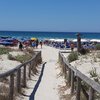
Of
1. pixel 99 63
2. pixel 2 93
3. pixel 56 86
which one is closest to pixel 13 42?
pixel 99 63

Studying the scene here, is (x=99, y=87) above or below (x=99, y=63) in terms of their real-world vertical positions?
above

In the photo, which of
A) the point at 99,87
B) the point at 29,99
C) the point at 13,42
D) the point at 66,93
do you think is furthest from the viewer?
the point at 13,42

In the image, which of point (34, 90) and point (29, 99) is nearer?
point (29, 99)

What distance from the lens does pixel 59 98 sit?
12.3 m

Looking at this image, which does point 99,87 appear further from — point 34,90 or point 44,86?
point 44,86

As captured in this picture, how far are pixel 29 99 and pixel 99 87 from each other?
4636 millimetres

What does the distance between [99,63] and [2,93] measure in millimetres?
13892

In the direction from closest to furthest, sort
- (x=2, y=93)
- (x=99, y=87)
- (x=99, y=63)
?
1. (x=99, y=87)
2. (x=2, y=93)
3. (x=99, y=63)

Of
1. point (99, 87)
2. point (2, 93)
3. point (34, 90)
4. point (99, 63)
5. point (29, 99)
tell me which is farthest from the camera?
point (99, 63)

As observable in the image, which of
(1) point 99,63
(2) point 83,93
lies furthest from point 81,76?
(1) point 99,63

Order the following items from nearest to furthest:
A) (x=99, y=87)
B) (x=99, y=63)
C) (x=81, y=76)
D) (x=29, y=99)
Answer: (x=99, y=87), (x=81, y=76), (x=29, y=99), (x=99, y=63)

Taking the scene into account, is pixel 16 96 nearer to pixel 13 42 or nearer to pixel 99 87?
pixel 99 87

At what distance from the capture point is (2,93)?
423 inches

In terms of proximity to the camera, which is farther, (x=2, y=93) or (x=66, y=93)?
(x=66, y=93)
